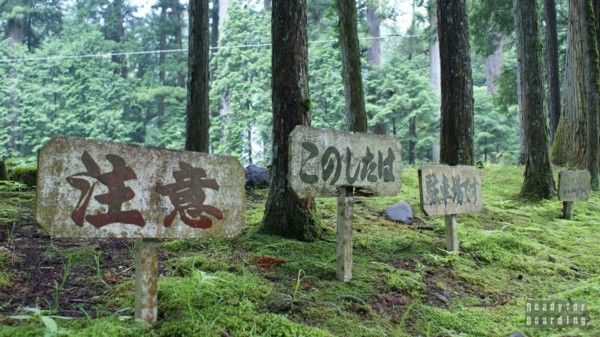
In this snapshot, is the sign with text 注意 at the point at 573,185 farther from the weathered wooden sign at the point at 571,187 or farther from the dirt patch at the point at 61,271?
the dirt patch at the point at 61,271

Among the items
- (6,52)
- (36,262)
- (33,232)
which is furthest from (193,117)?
(6,52)

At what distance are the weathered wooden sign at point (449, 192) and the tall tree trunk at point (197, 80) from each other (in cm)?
382

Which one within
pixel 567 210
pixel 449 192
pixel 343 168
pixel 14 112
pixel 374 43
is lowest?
pixel 567 210

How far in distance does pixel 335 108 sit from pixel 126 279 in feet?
53.5

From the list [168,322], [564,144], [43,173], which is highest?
[564,144]

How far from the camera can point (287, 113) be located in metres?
4.31

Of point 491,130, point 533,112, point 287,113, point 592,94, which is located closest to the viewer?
point 287,113

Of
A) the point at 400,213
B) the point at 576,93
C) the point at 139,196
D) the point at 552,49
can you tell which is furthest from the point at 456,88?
the point at 552,49

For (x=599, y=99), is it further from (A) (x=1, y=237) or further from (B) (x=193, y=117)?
(A) (x=1, y=237)

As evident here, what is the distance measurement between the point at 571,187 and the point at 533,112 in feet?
4.68

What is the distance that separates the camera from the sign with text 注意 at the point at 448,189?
4.16m

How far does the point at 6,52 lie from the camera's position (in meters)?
22.1

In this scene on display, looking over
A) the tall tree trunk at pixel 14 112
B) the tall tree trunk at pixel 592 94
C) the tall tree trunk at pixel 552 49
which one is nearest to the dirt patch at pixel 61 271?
the tall tree trunk at pixel 592 94

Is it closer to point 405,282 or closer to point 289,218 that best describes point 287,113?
point 289,218
